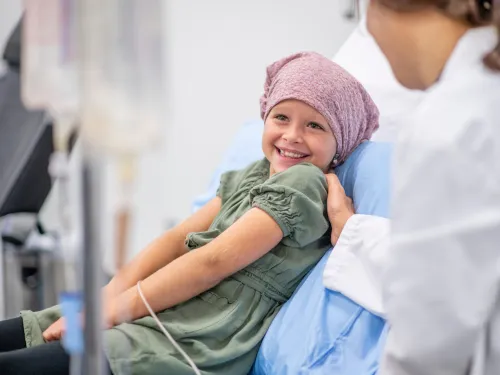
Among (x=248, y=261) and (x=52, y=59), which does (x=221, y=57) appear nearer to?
(x=248, y=261)

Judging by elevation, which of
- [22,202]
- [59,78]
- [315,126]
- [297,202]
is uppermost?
[59,78]

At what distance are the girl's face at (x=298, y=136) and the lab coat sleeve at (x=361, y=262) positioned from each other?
0.20m

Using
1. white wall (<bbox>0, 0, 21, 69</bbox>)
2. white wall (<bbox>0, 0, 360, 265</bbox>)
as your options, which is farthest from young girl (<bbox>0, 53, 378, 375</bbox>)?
white wall (<bbox>0, 0, 21, 69</bbox>)

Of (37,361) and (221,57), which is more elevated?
(221,57)

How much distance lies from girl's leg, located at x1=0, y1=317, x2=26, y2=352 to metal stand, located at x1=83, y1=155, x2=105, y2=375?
0.75 meters

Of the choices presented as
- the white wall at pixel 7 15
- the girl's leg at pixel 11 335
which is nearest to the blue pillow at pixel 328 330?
the girl's leg at pixel 11 335

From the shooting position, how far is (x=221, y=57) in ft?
9.97

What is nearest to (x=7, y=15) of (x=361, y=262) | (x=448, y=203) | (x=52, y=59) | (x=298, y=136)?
(x=298, y=136)

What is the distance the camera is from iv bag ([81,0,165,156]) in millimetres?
811

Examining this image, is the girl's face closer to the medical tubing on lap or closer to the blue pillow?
the blue pillow

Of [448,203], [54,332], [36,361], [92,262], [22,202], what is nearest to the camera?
[92,262]

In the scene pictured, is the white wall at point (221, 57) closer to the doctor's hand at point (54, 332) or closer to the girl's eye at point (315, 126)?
the girl's eye at point (315, 126)

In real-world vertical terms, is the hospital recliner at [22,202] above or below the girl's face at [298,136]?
below

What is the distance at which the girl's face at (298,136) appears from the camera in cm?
162
